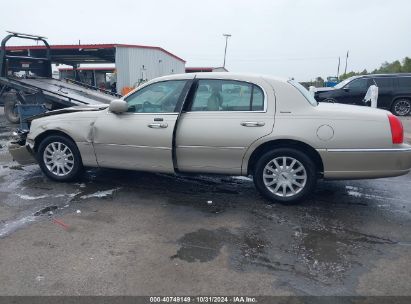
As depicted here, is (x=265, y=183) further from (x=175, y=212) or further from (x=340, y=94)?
(x=340, y=94)

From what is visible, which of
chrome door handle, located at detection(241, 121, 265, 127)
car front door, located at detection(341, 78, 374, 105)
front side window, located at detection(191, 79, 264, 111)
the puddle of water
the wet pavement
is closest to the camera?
the wet pavement

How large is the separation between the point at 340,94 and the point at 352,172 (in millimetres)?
11712

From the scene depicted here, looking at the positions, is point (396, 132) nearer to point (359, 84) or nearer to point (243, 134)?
point (243, 134)

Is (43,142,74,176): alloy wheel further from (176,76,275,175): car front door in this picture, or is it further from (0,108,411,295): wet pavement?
(176,76,275,175): car front door

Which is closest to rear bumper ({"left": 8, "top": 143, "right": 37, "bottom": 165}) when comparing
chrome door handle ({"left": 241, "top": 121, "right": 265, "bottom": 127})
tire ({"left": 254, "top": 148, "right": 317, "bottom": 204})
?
chrome door handle ({"left": 241, "top": 121, "right": 265, "bottom": 127})

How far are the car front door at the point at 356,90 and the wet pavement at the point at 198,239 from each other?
1024cm

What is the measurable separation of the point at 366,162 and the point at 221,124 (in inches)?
69.2

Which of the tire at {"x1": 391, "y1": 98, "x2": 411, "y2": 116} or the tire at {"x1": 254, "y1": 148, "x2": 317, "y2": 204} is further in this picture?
the tire at {"x1": 391, "y1": 98, "x2": 411, "y2": 116}

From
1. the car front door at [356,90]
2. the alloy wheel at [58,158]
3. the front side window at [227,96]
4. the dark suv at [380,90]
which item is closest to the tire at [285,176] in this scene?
the front side window at [227,96]

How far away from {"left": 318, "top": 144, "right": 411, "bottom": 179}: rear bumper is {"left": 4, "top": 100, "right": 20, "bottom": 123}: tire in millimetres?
10858

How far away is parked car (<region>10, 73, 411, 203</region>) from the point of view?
14.4 feet

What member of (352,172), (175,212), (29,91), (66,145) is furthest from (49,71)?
(352,172)

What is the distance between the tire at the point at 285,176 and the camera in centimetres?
455

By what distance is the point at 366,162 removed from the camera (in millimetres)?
4383
